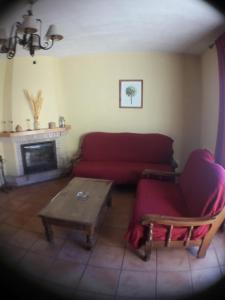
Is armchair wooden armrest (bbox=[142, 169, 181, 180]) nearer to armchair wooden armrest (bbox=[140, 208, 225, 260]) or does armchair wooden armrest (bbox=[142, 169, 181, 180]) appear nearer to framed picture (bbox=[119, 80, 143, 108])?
armchair wooden armrest (bbox=[140, 208, 225, 260])

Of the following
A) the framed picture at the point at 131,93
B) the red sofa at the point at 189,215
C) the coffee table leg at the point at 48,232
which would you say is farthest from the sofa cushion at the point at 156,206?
the framed picture at the point at 131,93

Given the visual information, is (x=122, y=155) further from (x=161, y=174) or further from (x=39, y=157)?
(x=39, y=157)

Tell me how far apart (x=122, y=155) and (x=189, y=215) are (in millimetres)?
1700

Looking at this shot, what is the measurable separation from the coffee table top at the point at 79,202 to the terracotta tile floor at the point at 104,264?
33 centimetres

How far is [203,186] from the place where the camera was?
5.97 feet

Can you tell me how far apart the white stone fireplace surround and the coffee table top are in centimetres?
117

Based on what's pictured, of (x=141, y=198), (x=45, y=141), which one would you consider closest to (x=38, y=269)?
(x=141, y=198)

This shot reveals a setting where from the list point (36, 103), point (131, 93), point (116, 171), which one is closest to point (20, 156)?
point (36, 103)

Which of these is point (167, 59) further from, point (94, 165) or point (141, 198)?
point (141, 198)

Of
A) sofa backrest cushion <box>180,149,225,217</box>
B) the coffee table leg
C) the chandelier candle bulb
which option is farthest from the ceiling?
the coffee table leg

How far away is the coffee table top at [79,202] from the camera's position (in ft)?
6.16

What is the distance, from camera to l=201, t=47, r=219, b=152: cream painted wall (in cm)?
256

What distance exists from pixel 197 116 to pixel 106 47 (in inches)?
69.7

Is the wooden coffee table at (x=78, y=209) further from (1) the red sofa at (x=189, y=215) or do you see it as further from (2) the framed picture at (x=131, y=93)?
(2) the framed picture at (x=131, y=93)
